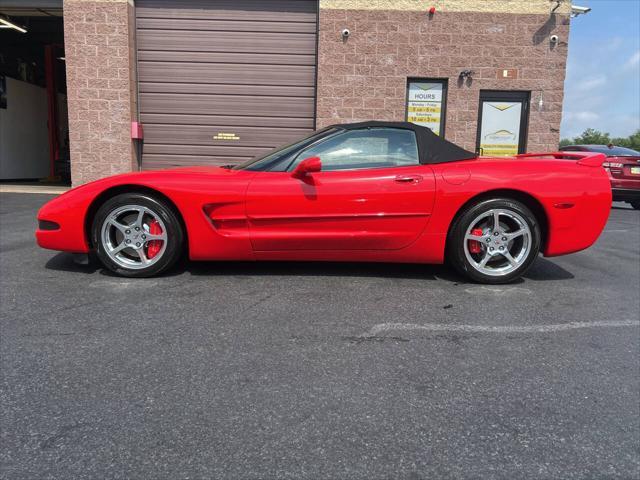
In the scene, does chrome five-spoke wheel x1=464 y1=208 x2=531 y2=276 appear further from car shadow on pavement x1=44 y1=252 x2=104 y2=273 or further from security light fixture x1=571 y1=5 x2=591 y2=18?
security light fixture x1=571 y1=5 x2=591 y2=18

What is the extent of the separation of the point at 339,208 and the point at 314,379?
1.68m

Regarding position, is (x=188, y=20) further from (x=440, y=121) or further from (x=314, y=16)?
(x=440, y=121)

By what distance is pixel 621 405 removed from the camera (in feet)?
6.40

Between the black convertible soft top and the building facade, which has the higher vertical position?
the building facade

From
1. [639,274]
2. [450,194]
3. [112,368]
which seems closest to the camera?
[112,368]

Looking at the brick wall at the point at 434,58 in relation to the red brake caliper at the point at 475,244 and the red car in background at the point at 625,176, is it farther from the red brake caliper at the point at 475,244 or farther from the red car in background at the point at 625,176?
the red brake caliper at the point at 475,244

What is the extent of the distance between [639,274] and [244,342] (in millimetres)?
3652

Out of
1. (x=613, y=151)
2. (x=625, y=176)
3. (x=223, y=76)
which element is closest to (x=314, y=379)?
(x=223, y=76)

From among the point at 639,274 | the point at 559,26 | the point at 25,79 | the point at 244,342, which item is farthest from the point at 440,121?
the point at 25,79

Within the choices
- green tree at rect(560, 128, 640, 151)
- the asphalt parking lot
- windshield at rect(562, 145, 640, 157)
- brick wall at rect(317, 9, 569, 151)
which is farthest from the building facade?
green tree at rect(560, 128, 640, 151)

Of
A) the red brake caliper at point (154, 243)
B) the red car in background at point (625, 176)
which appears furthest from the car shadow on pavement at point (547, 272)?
the red car in background at point (625, 176)

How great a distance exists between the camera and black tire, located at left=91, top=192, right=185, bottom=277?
3576 mm

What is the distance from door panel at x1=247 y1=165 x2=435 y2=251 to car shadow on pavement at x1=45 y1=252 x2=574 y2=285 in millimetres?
396

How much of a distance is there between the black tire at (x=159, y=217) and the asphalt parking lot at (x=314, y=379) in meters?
0.12
